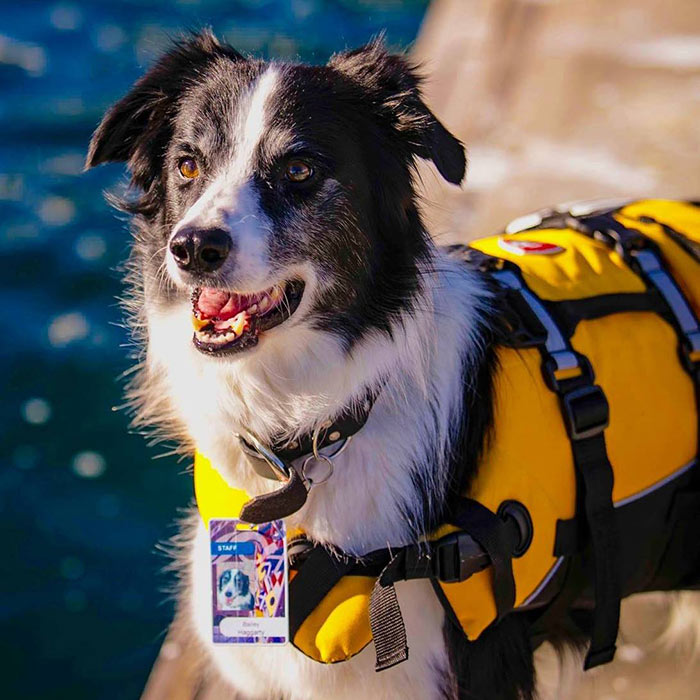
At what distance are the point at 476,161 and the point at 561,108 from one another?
2.21 ft

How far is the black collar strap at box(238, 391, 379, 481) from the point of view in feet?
6.43

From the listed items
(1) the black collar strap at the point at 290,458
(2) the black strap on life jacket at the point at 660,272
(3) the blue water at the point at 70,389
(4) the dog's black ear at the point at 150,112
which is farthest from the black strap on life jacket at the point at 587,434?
(3) the blue water at the point at 70,389

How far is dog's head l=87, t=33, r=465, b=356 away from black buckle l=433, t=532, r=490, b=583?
1.48ft

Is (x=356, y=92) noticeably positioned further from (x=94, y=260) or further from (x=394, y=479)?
(x=94, y=260)

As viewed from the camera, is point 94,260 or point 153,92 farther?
point 94,260

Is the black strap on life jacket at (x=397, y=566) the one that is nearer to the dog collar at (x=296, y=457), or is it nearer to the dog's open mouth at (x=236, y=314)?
the dog collar at (x=296, y=457)

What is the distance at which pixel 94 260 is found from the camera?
5.23 m

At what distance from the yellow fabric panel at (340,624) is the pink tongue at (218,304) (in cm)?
57

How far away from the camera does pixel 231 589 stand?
2.00 metres

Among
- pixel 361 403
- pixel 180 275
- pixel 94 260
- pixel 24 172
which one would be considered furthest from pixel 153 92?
pixel 24 172

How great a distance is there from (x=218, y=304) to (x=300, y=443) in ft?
1.07

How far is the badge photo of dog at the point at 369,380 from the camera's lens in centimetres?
193

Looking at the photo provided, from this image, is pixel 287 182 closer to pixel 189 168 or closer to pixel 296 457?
pixel 189 168

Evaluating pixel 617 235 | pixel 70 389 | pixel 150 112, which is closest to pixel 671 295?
pixel 617 235
